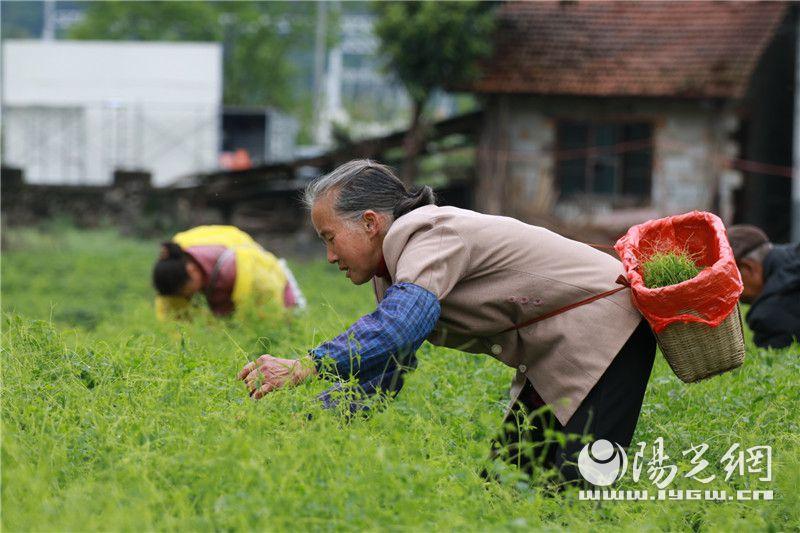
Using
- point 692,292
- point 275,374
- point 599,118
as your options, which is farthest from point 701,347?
point 599,118

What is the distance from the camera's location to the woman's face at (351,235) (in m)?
3.82

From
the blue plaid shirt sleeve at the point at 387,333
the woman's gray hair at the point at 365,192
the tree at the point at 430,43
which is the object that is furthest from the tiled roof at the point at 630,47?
the blue plaid shirt sleeve at the point at 387,333

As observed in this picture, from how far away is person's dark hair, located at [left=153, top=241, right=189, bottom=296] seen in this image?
24.3 ft

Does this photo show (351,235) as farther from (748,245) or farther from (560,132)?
(560,132)

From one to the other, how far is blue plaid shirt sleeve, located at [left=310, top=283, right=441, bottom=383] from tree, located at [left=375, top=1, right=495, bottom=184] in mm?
14405

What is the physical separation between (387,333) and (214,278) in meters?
4.28

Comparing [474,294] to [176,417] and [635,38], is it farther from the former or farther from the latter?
[635,38]

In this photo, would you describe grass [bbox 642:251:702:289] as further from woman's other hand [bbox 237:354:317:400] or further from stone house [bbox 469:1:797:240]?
stone house [bbox 469:1:797:240]

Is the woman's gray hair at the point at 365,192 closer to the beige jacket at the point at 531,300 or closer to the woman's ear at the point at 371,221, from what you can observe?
the woman's ear at the point at 371,221

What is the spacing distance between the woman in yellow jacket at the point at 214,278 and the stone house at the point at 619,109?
10.6m

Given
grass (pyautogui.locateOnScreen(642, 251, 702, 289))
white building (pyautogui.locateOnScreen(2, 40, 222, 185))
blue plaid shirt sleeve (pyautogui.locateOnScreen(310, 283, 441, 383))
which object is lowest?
white building (pyautogui.locateOnScreen(2, 40, 222, 185))

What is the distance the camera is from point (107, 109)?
97.9ft

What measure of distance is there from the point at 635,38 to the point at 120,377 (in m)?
16.1

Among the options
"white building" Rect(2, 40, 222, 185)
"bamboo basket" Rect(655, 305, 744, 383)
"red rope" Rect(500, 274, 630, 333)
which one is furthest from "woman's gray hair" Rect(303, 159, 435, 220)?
"white building" Rect(2, 40, 222, 185)
